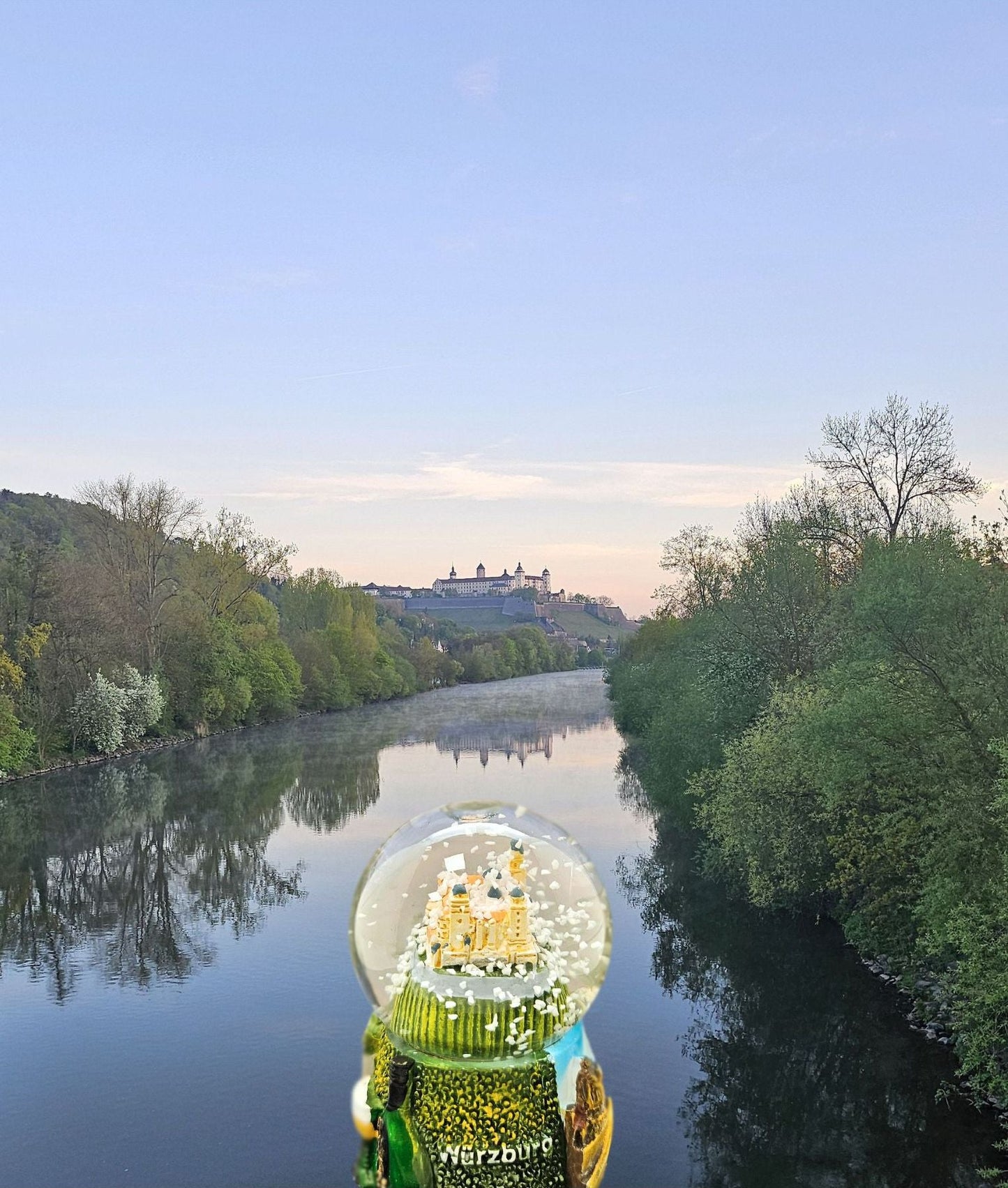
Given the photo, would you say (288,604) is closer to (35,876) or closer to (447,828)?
(35,876)

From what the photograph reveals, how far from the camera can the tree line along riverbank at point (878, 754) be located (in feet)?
41.2

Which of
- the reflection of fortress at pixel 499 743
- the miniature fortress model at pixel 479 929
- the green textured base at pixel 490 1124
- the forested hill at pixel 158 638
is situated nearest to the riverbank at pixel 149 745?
the forested hill at pixel 158 638

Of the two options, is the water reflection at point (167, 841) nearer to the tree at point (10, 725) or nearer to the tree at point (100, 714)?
the tree at point (10, 725)

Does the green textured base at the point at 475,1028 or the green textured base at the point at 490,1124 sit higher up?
the green textured base at the point at 475,1028

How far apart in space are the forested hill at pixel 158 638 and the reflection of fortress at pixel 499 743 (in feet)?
39.9

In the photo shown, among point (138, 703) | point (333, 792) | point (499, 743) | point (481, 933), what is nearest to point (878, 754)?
point (481, 933)

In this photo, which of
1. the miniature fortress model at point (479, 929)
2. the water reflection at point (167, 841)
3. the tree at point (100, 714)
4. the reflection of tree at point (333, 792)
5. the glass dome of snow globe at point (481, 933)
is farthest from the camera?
the tree at point (100, 714)

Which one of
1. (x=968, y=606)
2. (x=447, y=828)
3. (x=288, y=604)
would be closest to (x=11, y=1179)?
(x=447, y=828)

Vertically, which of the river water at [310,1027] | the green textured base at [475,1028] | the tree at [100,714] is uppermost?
the green textured base at [475,1028]

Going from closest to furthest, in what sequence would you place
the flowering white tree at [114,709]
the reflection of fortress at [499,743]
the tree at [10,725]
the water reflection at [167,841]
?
the water reflection at [167,841], the tree at [10,725], the flowering white tree at [114,709], the reflection of fortress at [499,743]

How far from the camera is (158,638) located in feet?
178

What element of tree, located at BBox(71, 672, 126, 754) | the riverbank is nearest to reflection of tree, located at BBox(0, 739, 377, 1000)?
the riverbank

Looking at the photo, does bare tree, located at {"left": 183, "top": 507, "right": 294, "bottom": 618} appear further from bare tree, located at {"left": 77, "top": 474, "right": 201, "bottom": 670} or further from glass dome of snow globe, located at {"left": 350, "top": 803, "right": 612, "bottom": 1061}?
glass dome of snow globe, located at {"left": 350, "top": 803, "right": 612, "bottom": 1061}

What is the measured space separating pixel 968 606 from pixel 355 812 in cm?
2091
